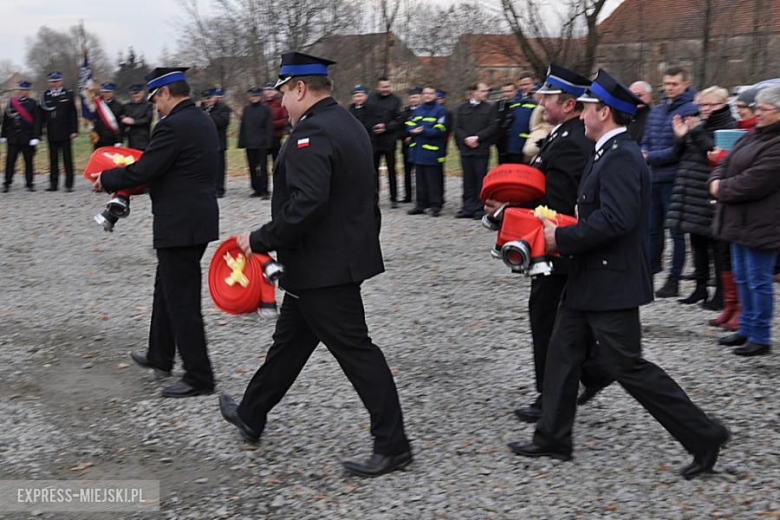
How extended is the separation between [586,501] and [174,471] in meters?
2.25

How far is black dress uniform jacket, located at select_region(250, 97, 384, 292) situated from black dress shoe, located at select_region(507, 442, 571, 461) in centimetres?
127

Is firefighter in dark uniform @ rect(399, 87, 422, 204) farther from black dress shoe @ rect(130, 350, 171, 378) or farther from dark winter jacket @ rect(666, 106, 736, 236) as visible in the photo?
black dress shoe @ rect(130, 350, 171, 378)

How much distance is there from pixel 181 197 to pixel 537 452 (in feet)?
9.25

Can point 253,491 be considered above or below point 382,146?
below

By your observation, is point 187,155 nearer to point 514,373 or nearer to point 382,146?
point 514,373

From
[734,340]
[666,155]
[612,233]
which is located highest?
[666,155]

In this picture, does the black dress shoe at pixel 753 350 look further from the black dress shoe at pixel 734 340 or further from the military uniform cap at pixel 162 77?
the military uniform cap at pixel 162 77

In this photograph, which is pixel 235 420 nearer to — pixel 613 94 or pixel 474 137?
pixel 613 94

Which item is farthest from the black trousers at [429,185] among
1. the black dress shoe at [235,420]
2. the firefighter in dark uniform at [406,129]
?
the black dress shoe at [235,420]

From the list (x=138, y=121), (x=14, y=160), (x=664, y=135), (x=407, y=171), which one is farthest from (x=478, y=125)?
(x=14, y=160)

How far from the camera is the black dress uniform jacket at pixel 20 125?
17438mm

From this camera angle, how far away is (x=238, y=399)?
6.18 m

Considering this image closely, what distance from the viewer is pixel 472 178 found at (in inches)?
557

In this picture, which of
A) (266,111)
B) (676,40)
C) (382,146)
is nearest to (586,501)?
(382,146)
